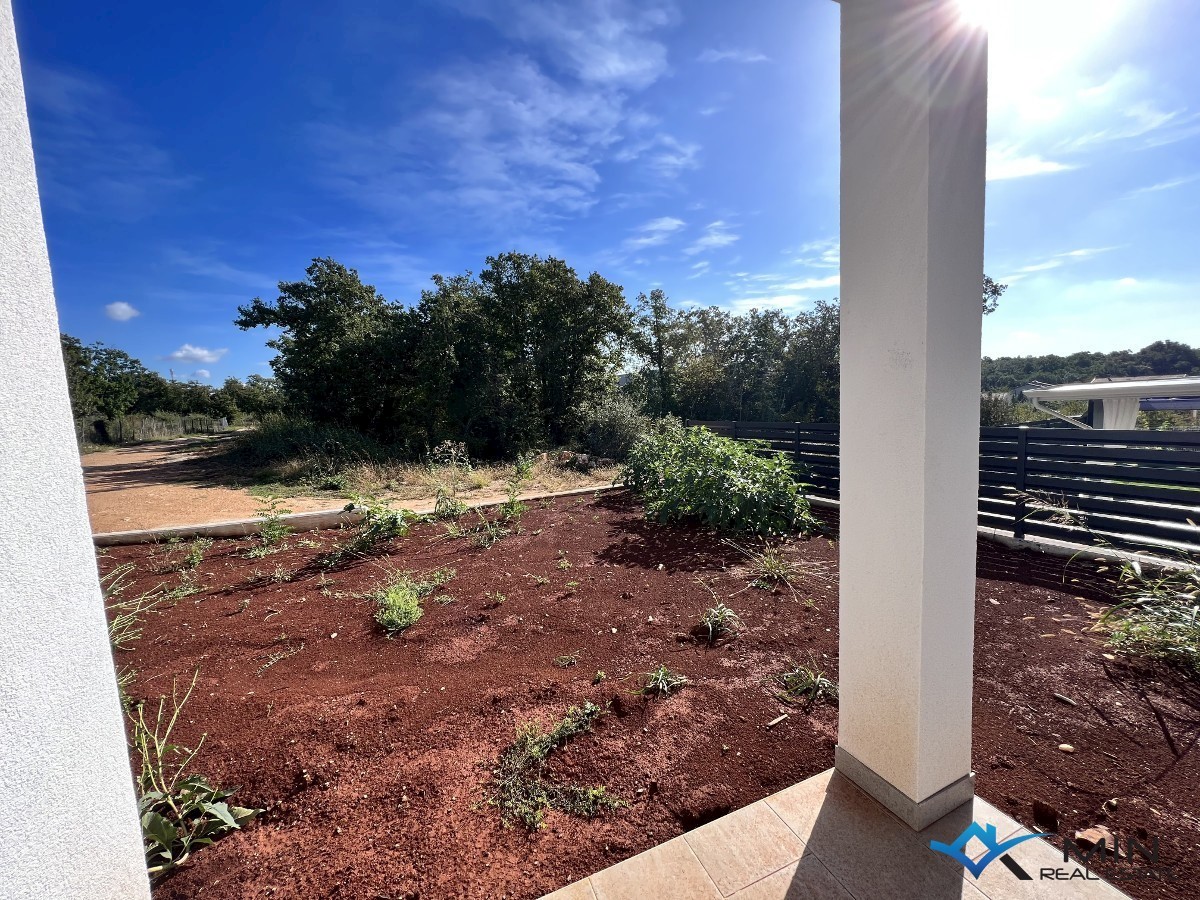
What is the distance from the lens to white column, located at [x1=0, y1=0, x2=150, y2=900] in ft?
2.37

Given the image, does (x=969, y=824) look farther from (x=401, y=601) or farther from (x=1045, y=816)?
(x=401, y=601)

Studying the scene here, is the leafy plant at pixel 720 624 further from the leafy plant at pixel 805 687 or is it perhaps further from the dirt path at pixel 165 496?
the dirt path at pixel 165 496

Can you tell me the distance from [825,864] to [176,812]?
1911 mm

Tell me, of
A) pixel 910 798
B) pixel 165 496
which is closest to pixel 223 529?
pixel 165 496

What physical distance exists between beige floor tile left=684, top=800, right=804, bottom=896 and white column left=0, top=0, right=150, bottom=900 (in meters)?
1.34

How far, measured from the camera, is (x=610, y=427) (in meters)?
10.5

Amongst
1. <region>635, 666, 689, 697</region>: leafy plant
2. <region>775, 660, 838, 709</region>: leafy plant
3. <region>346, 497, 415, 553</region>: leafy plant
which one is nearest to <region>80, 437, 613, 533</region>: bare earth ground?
<region>346, 497, 415, 553</region>: leafy plant

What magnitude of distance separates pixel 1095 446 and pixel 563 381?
9494 mm

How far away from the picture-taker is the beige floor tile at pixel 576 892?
115 centimetres

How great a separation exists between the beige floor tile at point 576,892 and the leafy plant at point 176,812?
1.02m

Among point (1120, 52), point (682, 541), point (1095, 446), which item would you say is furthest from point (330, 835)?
point (1095, 446)

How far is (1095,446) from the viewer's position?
351cm

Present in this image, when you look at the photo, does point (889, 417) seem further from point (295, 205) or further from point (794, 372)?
point (794, 372)

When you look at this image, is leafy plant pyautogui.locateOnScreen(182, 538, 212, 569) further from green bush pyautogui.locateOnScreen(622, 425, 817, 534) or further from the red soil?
green bush pyautogui.locateOnScreen(622, 425, 817, 534)
